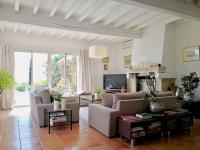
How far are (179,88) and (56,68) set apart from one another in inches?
190

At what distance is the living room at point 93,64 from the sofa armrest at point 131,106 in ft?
0.06

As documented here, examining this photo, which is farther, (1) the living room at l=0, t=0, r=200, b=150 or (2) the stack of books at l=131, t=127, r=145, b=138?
(1) the living room at l=0, t=0, r=200, b=150

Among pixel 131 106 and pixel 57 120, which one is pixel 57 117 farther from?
pixel 131 106

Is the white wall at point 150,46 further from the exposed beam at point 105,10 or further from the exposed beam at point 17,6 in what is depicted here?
the exposed beam at point 17,6

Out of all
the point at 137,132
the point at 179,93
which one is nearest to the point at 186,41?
the point at 179,93

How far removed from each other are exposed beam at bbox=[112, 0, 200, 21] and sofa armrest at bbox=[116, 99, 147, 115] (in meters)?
1.84

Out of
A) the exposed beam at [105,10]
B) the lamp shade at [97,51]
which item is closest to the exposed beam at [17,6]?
the exposed beam at [105,10]

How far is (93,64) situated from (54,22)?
3.58 m

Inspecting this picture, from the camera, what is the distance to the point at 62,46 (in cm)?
763

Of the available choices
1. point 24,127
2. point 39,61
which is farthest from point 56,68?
point 24,127

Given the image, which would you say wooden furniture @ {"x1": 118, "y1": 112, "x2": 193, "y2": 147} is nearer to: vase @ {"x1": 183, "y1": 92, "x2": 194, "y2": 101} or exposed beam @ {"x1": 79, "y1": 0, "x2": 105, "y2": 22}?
vase @ {"x1": 183, "y1": 92, "x2": 194, "y2": 101}

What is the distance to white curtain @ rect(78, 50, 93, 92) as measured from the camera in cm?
786

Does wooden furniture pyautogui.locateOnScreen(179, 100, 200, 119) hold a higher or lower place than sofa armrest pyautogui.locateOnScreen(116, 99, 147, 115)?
lower

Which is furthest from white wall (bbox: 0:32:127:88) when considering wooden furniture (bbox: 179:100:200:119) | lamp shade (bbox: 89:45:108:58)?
wooden furniture (bbox: 179:100:200:119)
